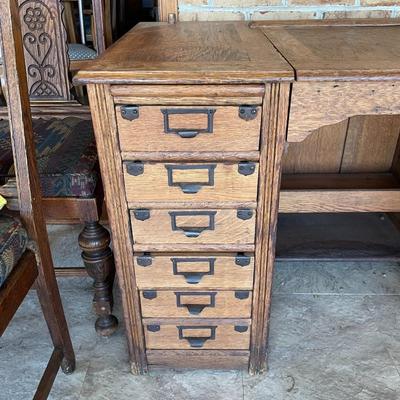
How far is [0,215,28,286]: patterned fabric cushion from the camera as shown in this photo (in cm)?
92

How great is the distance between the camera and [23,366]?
132cm

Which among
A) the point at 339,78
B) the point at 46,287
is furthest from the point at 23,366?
the point at 339,78

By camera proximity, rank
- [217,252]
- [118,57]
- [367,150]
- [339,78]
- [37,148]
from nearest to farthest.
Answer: [339,78] → [118,57] → [217,252] → [37,148] → [367,150]

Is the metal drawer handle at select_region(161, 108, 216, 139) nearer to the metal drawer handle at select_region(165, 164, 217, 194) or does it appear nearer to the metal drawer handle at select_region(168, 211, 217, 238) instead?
the metal drawer handle at select_region(165, 164, 217, 194)

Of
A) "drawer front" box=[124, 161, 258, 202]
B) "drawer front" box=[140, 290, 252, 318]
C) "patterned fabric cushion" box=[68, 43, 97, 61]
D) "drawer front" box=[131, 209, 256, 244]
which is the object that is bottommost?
"drawer front" box=[140, 290, 252, 318]

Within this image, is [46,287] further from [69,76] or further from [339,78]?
[339,78]

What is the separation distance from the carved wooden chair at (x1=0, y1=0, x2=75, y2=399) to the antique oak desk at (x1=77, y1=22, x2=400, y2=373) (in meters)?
0.17

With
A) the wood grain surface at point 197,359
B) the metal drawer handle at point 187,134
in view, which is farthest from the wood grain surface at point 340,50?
the wood grain surface at point 197,359

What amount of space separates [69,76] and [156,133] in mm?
660

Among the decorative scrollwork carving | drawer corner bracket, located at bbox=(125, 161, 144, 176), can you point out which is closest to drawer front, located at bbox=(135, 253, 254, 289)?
drawer corner bracket, located at bbox=(125, 161, 144, 176)

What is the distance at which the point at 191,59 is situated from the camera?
0.96m

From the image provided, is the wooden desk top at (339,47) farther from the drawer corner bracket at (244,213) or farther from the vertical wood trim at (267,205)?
the drawer corner bracket at (244,213)

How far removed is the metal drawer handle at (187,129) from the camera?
2.94 ft

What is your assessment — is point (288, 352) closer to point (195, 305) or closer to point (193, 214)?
point (195, 305)
